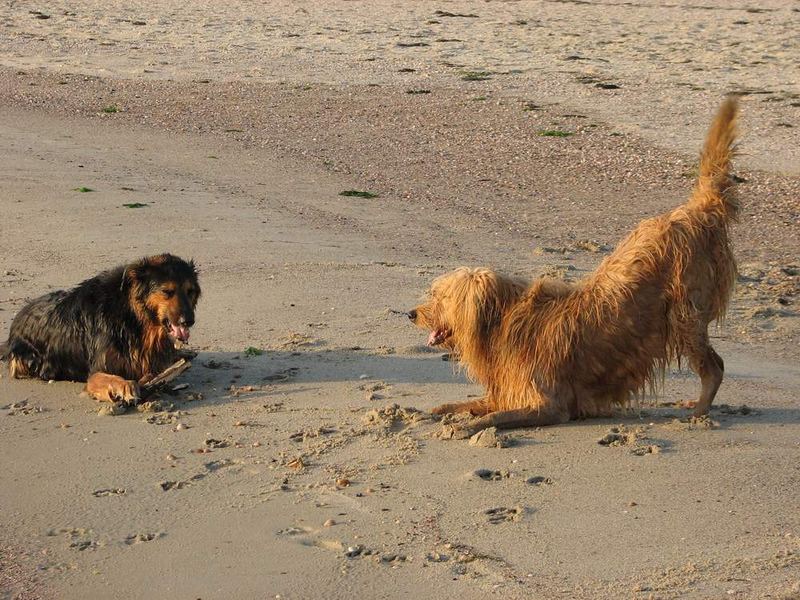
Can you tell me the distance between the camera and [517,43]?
23312mm

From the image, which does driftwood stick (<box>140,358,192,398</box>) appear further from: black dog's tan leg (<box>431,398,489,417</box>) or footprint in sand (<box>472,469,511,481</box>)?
footprint in sand (<box>472,469,511,481</box>)

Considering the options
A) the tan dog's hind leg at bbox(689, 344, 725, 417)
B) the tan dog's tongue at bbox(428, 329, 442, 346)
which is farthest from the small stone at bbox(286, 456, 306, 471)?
the tan dog's hind leg at bbox(689, 344, 725, 417)

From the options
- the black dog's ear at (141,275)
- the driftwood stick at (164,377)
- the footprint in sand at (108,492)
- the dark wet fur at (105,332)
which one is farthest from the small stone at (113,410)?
the footprint in sand at (108,492)

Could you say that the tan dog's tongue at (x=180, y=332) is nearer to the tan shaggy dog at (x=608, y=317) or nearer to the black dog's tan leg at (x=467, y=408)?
the tan shaggy dog at (x=608, y=317)

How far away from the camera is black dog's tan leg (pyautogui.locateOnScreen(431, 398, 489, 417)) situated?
7273 millimetres

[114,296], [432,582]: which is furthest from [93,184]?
[432,582]

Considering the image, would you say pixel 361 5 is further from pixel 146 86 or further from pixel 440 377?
pixel 440 377

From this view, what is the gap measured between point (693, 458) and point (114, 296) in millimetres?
3752

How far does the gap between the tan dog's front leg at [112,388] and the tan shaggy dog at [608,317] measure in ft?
5.79

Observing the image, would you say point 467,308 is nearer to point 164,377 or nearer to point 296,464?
point 296,464

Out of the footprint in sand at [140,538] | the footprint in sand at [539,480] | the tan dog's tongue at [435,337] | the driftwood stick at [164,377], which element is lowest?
the footprint in sand at [140,538]

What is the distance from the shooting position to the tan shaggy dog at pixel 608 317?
6.90 metres

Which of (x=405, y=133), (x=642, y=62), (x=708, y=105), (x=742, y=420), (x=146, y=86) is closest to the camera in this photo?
(x=742, y=420)

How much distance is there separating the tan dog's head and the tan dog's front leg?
176cm
